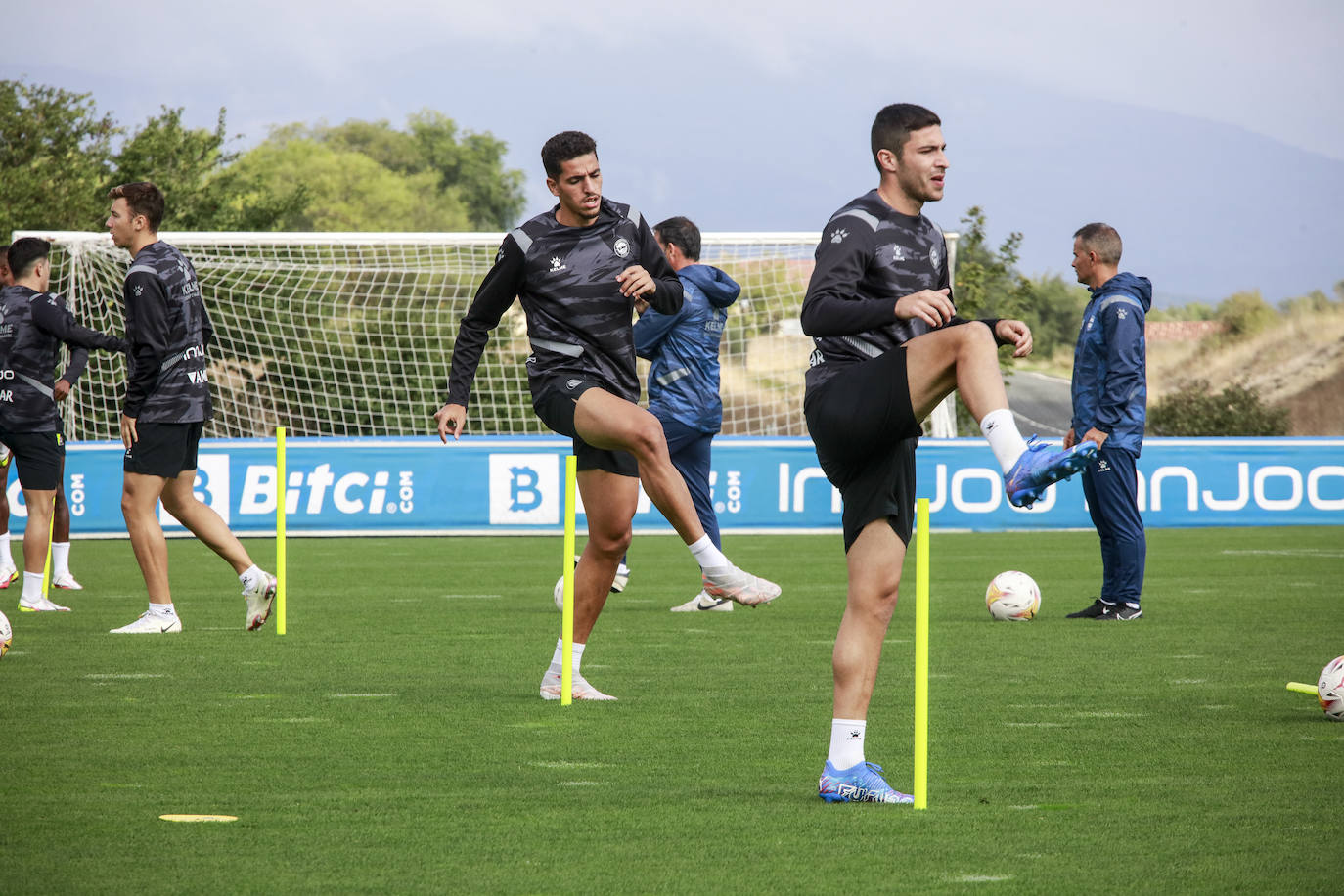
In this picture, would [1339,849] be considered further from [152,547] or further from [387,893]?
[152,547]

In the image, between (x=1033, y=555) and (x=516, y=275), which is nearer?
(x=516, y=275)

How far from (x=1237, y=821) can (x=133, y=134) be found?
1470 inches

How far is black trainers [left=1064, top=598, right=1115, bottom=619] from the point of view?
9625mm

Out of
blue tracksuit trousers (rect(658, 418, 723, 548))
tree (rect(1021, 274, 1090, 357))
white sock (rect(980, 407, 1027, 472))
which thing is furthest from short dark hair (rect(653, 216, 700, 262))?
tree (rect(1021, 274, 1090, 357))

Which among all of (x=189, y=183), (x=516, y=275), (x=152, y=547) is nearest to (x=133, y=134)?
(x=189, y=183)

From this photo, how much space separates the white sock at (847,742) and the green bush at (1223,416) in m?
33.4

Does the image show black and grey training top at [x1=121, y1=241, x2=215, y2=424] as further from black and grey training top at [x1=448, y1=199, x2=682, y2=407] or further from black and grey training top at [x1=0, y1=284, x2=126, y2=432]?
black and grey training top at [x1=448, y1=199, x2=682, y2=407]

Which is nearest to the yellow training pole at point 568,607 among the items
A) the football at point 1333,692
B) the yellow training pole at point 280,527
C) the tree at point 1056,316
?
the yellow training pole at point 280,527

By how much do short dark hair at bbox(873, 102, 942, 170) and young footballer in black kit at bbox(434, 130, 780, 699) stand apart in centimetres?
157

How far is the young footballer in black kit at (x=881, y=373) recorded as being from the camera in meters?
4.27

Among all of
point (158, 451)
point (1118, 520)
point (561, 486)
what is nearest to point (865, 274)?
point (158, 451)

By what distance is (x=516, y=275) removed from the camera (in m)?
6.31

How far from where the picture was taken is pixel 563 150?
245 inches

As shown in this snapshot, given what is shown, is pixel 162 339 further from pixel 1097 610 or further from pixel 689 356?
pixel 1097 610
